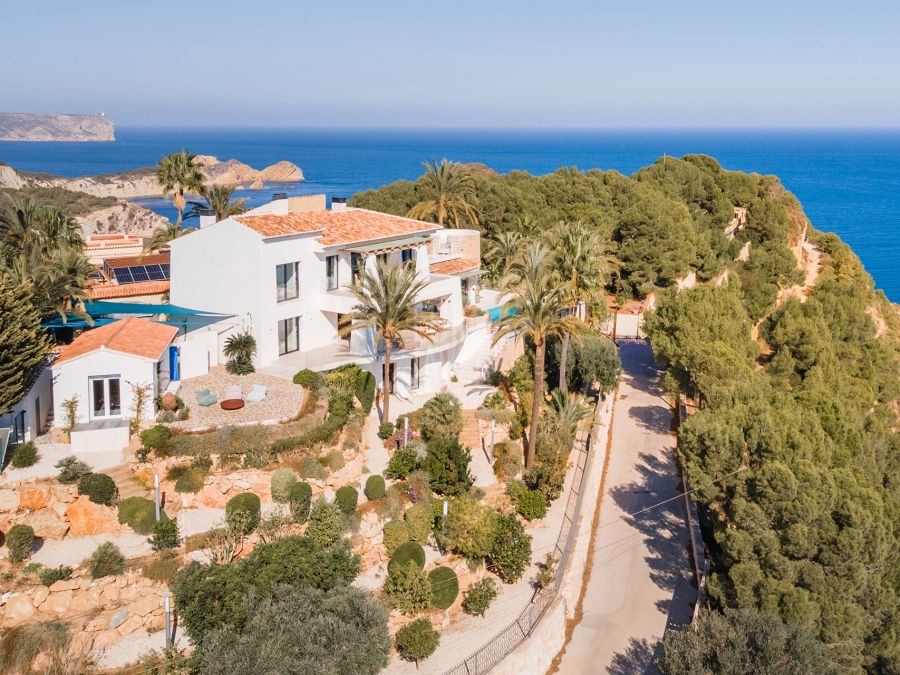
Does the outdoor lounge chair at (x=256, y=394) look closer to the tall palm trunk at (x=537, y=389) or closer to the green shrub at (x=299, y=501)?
the green shrub at (x=299, y=501)

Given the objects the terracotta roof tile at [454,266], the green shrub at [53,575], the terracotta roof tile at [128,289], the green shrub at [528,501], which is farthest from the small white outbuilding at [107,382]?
the terracotta roof tile at [454,266]

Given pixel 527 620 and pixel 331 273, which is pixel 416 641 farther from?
pixel 331 273

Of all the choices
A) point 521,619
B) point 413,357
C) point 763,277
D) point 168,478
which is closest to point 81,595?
point 168,478

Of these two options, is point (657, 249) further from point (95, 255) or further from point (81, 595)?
point (81, 595)

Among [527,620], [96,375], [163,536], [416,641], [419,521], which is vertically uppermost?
[96,375]

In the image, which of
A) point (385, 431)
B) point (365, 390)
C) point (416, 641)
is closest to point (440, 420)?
point (385, 431)
